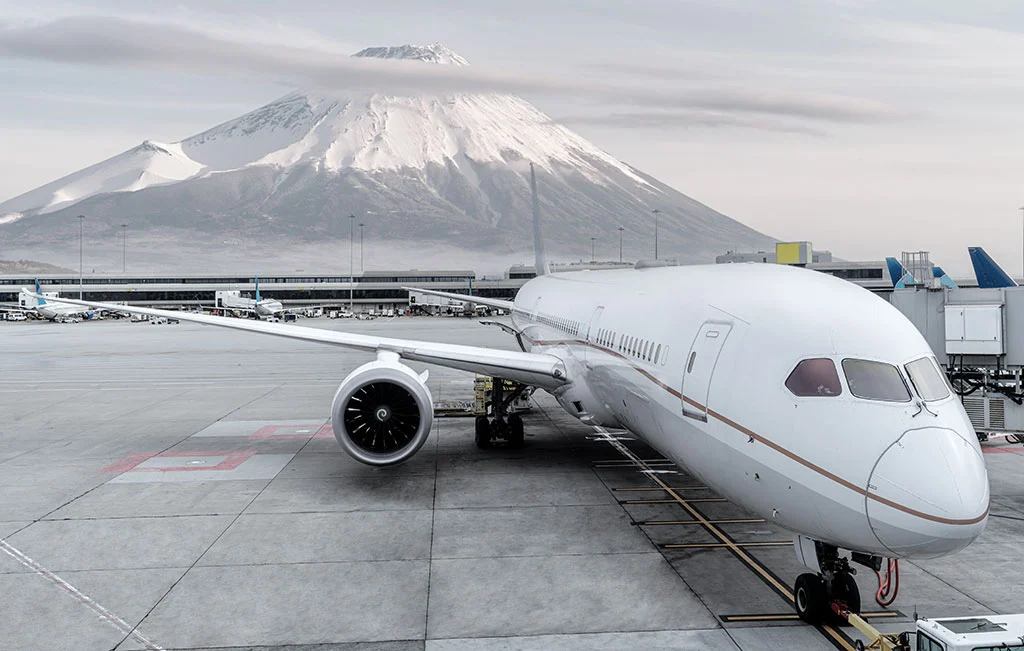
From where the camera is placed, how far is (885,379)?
8.90 meters

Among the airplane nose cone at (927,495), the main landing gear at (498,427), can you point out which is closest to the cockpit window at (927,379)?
the airplane nose cone at (927,495)

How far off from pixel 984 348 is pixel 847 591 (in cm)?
1035

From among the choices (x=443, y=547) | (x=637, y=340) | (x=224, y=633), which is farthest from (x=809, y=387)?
(x=224, y=633)

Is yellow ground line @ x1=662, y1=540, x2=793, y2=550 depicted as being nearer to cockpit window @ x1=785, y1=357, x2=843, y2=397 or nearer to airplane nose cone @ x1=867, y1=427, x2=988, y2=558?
cockpit window @ x1=785, y1=357, x2=843, y2=397

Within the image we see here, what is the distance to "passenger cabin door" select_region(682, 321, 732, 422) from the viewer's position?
1073 centimetres

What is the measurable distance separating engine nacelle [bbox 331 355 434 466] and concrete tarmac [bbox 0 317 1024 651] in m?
0.92

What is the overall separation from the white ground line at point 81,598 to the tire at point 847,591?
7.96 m

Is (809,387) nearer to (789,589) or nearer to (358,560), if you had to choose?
(789,589)

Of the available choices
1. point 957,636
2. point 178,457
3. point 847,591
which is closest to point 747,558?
point 847,591

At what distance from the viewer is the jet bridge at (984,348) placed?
1764 cm

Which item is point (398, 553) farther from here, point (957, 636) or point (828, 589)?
point (957, 636)

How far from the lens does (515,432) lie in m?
21.5

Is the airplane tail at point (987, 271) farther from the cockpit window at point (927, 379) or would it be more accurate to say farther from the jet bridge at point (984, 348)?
the cockpit window at point (927, 379)

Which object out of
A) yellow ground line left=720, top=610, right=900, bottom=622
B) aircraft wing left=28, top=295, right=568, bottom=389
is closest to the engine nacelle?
aircraft wing left=28, top=295, right=568, bottom=389
